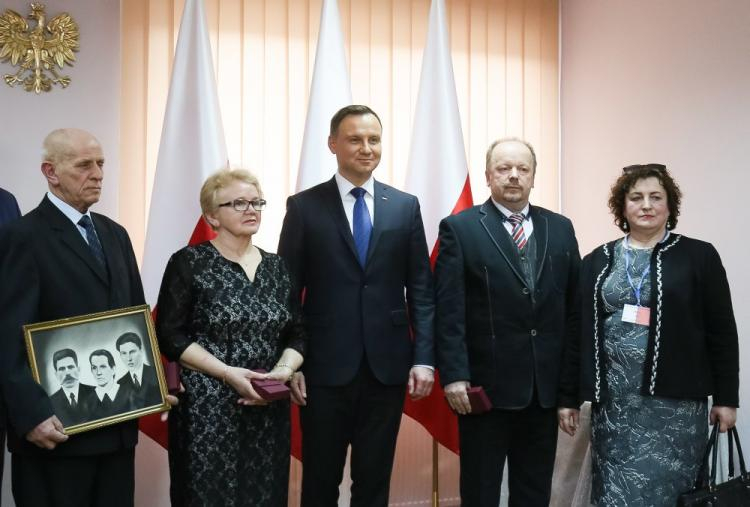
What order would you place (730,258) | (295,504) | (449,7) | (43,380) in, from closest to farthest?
1. (43,380)
2. (730,258)
3. (295,504)
4. (449,7)

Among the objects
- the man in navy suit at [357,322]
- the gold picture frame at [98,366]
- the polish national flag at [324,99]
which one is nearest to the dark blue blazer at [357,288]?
the man in navy suit at [357,322]

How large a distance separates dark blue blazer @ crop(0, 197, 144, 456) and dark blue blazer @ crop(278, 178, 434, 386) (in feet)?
2.01

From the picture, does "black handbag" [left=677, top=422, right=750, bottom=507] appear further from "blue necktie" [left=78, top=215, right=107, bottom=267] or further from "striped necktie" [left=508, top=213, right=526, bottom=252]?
"blue necktie" [left=78, top=215, right=107, bottom=267]

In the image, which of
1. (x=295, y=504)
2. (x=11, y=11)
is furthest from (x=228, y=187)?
(x=295, y=504)

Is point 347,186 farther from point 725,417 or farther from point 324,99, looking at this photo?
point 725,417

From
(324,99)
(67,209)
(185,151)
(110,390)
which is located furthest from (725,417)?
(185,151)

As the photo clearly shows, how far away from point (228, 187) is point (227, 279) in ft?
1.01

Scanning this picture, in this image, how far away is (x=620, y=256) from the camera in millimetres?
2617

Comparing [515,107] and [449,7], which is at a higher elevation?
[449,7]

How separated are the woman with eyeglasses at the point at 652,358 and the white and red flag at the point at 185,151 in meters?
1.67

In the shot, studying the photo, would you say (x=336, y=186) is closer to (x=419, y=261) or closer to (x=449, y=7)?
(x=419, y=261)

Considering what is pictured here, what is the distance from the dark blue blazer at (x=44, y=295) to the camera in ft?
6.26

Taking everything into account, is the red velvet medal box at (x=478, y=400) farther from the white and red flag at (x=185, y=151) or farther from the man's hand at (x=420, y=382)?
the white and red flag at (x=185, y=151)

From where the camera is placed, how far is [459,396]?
245 centimetres
